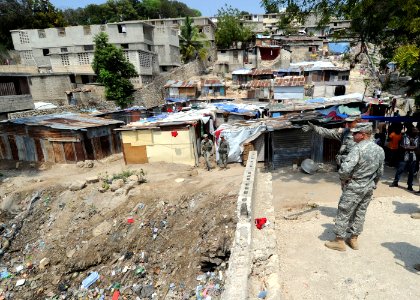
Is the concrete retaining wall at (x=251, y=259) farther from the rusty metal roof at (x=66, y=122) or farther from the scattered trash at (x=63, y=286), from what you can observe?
the rusty metal roof at (x=66, y=122)

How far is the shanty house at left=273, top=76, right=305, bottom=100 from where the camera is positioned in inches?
1023

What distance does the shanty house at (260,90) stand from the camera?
28141mm

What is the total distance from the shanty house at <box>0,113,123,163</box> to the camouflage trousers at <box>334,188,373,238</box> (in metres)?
13.9

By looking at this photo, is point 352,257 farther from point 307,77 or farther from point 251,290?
point 307,77

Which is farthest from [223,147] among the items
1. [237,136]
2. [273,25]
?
[273,25]

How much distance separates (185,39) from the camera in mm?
39938

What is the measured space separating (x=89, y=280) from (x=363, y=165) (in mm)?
8309

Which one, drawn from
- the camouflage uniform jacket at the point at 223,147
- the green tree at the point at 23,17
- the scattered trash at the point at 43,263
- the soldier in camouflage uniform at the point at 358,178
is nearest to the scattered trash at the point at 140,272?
the scattered trash at the point at 43,263

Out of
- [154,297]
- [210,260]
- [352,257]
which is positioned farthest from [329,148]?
[154,297]

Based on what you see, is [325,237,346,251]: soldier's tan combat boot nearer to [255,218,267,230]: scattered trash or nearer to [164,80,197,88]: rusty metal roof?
[255,218,267,230]: scattered trash

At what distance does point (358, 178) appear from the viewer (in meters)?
3.97

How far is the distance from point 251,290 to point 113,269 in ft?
21.9

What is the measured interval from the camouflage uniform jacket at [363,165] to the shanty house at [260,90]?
24.9 meters

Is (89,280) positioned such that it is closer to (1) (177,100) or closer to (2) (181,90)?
(1) (177,100)
